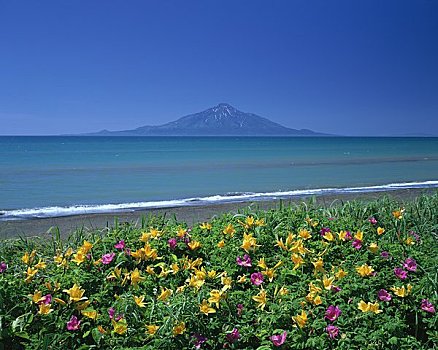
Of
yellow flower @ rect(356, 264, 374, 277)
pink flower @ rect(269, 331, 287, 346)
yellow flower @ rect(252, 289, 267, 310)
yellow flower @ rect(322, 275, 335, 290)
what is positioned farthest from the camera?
yellow flower @ rect(356, 264, 374, 277)

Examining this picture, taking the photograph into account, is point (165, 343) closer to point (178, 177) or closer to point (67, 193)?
point (67, 193)

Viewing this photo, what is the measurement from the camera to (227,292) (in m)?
3.57

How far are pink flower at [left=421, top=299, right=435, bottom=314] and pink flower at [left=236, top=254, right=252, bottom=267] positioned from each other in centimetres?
126

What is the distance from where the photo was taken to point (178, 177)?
2294 cm

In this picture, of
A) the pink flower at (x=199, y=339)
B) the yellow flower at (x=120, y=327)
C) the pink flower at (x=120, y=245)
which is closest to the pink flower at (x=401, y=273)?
the pink flower at (x=199, y=339)

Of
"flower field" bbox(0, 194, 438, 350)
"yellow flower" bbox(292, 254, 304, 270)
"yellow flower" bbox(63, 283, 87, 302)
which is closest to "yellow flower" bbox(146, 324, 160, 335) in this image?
"flower field" bbox(0, 194, 438, 350)

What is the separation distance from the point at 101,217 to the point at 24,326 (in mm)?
7774

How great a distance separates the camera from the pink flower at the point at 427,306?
3469mm

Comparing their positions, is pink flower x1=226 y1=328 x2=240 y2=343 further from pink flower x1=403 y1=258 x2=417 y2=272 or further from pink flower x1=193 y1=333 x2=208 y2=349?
pink flower x1=403 y1=258 x2=417 y2=272

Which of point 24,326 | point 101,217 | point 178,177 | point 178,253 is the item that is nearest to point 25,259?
point 24,326

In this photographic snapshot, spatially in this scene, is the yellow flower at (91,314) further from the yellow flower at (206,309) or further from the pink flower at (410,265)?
the pink flower at (410,265)

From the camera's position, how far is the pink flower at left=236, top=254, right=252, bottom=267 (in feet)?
13.1

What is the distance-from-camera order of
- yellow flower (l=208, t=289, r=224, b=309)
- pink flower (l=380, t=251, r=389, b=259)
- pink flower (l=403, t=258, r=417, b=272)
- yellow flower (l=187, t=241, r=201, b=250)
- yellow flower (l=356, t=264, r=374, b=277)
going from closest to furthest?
yellow flower (l=208, t=289, r=224, b=309)
yellow flower (l=356, t=264, r=374, b=277)
pink flower (l=403, t=258, r=417, b=272)
pink flower (l=380, t=251, r=389, b=259)
yellow flower (l=187, t=241, r=201, b=250)

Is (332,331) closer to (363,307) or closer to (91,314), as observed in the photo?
(363,307)
